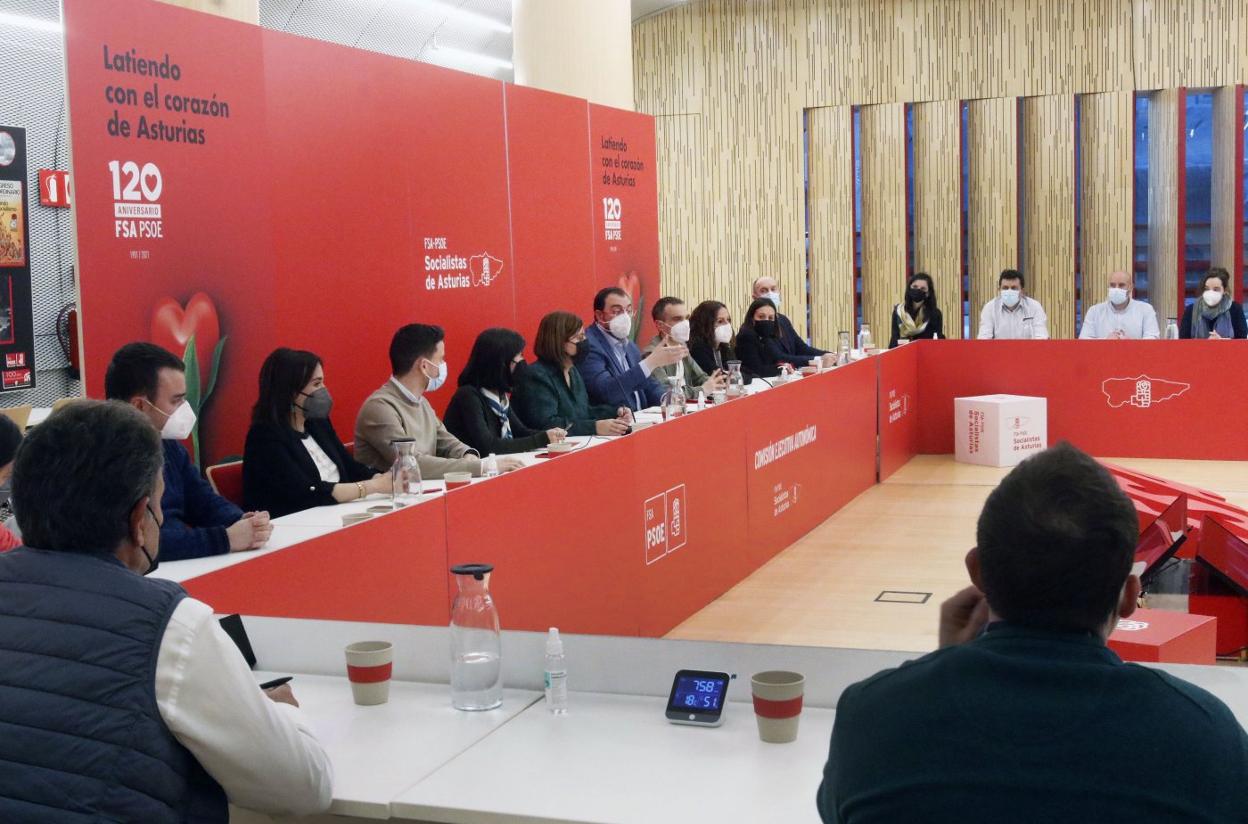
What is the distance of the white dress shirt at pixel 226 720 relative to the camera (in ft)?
Result: 5.92

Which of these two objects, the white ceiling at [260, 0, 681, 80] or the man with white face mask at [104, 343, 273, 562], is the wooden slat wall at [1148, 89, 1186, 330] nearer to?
the white ceiling at [260, 0, 681, 80]

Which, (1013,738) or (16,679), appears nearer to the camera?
(1013,738)

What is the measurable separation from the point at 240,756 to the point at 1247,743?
1.28 metres

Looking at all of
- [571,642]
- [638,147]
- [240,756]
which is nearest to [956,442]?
[638,147]

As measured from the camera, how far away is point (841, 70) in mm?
13750

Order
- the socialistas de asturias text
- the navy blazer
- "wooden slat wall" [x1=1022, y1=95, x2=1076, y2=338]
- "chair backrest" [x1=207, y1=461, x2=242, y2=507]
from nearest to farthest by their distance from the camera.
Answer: "chair backrest" [x1=207, y1=461, x2=242, y2=507] < the socialistas de asturias text < the navy blazer < "wooden slat wall" [x1=1022, y1=95, x2=1076, y2=338]

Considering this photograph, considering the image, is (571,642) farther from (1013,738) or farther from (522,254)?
(522,254)

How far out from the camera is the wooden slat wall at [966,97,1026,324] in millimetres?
13203

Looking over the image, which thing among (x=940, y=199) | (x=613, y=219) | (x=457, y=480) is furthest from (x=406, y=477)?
(x=940, y=199)

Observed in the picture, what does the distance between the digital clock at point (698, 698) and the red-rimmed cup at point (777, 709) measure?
0.32 ft

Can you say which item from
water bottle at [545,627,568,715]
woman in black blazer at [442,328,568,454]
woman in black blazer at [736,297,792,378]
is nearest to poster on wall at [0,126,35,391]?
woman in black blazer at [442,328,568,454]

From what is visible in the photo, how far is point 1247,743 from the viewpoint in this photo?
1356mm

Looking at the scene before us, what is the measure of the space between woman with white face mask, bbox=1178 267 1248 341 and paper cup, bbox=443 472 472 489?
748 cm

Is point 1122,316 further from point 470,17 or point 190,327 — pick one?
point 190,327
